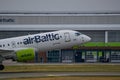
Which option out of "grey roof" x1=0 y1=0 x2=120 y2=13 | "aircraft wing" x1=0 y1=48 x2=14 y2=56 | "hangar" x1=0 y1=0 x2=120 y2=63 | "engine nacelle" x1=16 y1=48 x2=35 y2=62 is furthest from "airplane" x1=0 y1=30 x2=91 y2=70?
"grey roof" x1=0 y1=0 x2=120 y2=13

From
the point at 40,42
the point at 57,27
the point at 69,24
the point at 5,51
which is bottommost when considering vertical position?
the point at 5,51

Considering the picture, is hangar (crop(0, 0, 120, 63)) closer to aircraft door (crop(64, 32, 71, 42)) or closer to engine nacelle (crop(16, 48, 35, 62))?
aircraft door (crop(64, 32, 71, 42))

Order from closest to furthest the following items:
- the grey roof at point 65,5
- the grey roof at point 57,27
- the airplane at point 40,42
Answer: the airplane at point 40,42 < the grey roof at point 57,27 < the grey roof at point 65,5

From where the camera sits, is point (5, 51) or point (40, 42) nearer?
point (5, 51)

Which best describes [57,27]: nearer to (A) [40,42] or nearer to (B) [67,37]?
(B) [67,37]

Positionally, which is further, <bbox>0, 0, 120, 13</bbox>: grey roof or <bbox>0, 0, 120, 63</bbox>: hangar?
<bbox>0, 0, 120, 13</bbox>: grey roof

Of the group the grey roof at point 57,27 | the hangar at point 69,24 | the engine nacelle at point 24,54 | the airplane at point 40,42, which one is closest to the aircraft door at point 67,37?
the airplane at point 40,42

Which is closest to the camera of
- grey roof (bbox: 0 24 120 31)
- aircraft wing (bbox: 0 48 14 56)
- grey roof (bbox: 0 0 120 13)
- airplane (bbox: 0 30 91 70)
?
aircraft wing (bbox: 0 48 14 56)

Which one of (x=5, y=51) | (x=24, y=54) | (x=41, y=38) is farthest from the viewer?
(x=41, y=38)

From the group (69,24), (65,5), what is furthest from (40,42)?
(65,5)

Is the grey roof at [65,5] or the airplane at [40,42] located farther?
the grey roof at [65,5]

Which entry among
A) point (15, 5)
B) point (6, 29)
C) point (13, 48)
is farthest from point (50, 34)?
point (15, 5)

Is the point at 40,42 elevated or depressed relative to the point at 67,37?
depressed

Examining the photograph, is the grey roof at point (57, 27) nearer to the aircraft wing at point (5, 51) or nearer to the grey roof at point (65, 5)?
the grey roof at point (65, 5)
